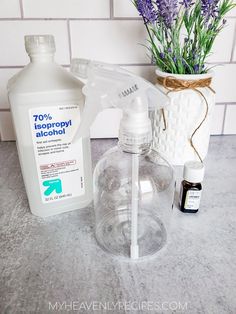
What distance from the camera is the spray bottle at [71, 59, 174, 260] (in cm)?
30

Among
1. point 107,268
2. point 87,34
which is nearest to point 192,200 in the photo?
point 107,268

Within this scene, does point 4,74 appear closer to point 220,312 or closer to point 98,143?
point 98,143

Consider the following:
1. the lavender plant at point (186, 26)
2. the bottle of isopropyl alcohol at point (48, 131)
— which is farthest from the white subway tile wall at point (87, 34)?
the bottle of isopropyl alcohol at point (48, 131)

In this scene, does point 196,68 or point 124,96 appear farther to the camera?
point 196,68

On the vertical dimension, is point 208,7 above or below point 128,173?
above

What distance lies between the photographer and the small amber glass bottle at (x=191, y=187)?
39 centimetres

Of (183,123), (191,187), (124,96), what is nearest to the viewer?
(124,96)

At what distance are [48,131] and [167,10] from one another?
27 cm

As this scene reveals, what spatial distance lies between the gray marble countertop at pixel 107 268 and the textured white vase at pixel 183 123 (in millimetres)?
124

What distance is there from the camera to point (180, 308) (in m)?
0.28

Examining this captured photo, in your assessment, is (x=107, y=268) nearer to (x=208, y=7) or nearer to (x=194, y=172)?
(x=194, y=172)

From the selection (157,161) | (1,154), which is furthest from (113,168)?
(1,154)

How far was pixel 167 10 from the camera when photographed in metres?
0.44

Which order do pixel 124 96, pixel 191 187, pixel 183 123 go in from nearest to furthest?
1. pixel 124 96
2. pixel 191 187
3. pixel 183 123
